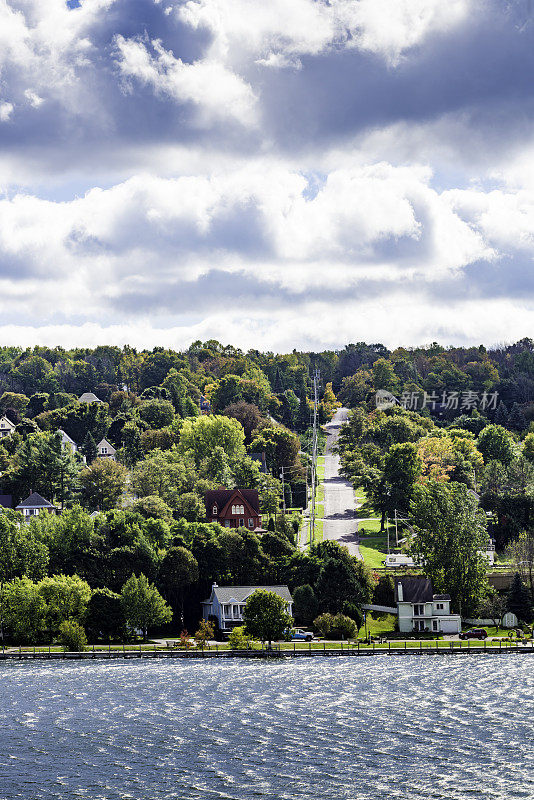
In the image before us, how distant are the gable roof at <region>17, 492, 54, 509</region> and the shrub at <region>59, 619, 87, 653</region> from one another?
53.0m

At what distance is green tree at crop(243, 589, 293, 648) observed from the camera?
113m

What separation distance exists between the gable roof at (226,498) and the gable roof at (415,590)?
36.7m

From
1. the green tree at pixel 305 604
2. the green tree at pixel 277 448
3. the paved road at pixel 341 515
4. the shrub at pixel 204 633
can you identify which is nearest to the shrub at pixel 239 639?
the shrub at pixel 204 633

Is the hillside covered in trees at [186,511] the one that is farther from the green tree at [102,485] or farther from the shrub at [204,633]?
the shrub at [204,633]

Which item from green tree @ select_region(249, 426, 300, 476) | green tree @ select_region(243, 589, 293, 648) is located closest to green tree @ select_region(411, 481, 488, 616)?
green tree @ select_region(243, 589, 293, 648)

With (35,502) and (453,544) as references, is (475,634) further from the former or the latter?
(35,502)

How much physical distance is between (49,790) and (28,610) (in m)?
53.7

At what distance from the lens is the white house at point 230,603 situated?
124875 millimetres

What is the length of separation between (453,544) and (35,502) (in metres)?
68.2

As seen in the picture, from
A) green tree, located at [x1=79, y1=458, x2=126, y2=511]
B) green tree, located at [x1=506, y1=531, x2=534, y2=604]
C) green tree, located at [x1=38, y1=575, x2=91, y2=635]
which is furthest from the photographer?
green tree, located at [x1=79, y1=458, x2=126, y2=511]

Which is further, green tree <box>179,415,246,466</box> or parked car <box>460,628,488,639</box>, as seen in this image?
green tree <box>179,415,246,466</box>

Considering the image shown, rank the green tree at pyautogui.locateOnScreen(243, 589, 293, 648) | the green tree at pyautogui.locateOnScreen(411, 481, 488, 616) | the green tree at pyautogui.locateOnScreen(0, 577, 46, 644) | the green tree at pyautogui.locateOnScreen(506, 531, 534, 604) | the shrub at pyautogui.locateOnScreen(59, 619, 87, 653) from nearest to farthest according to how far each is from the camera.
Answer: the shrub at pyautogui.locateOnScreen(59, 619, 87, 653), the green tree at pyautogui.locateOnScreen(243, 589, 293, 648), the green tree at pyautogui.locateOnScreen(0, 577, 46, 644), the green tree at pyautogui.locateOnScreen(411, 481, 488, 616), the green tree at pyautogui.locateOnScreen(506, 531, 534, 604)

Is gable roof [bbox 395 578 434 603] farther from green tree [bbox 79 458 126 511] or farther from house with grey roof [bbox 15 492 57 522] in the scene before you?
house with grey roof [bbox 15 492 57 522]

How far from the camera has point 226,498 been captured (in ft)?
516
